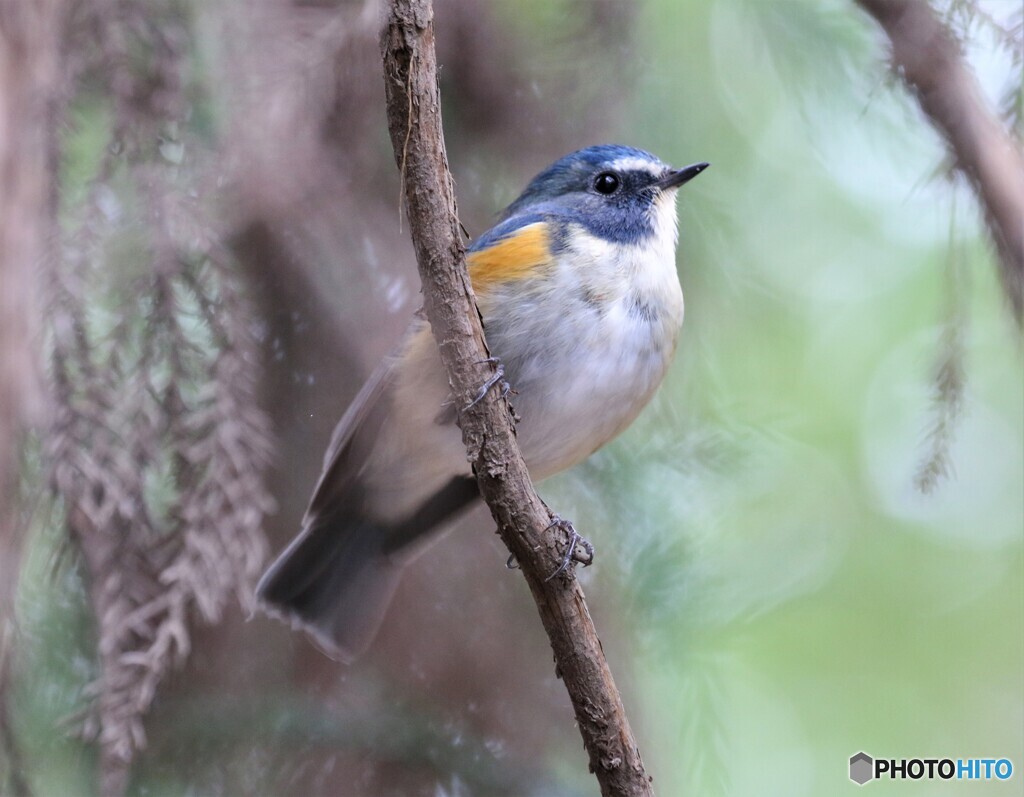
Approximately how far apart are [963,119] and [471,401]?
3.76ft

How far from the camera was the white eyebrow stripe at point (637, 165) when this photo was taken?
6.15 feet

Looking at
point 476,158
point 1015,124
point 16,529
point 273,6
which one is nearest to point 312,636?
point 16,529

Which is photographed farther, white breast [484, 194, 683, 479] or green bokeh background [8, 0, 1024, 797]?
green bokeh background [8, 0, 1024, 797]

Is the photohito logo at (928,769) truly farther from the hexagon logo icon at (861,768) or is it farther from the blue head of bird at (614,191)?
the blue head of bird at (614,191)

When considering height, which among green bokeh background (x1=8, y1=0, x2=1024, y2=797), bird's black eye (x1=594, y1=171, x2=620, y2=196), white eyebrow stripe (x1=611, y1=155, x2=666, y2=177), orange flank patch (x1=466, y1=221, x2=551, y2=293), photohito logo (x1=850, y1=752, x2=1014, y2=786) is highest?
white eyebrow stripe (x1=611, y1=155, x2=666, y2=177)

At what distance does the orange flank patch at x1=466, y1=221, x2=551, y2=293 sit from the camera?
5.51 ft

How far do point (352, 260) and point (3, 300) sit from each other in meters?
0.60

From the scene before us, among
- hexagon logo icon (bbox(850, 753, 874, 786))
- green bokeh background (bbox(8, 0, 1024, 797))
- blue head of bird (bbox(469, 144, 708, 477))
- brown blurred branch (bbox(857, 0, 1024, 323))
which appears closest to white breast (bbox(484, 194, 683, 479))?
blue head of bird (bbox(469, 144, 708, 477))

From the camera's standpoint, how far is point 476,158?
2031 mm

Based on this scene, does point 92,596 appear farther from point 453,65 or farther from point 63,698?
point 453,65

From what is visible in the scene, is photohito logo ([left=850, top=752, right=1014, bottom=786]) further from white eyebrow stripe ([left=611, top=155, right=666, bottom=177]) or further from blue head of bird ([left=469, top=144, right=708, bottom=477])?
white eyebrow stripe ([left=611, top=155, right=666, bottom=177])

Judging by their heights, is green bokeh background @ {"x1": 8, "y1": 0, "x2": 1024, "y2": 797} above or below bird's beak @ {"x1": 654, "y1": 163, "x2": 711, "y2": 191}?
below

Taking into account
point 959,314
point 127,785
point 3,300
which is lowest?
point 127,785

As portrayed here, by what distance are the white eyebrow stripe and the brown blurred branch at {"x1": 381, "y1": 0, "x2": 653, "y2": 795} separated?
765mm
